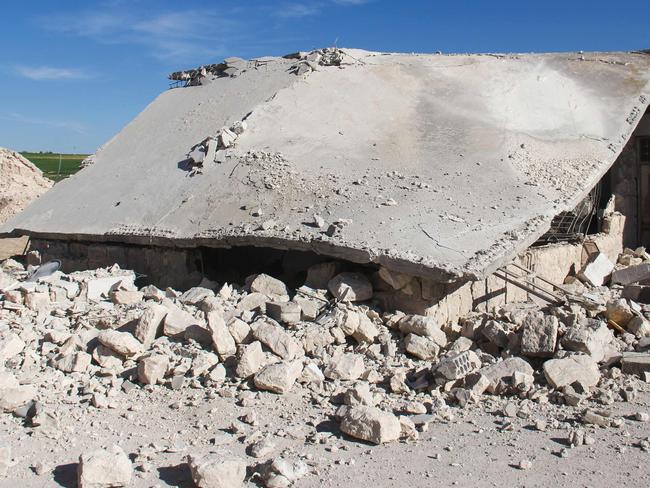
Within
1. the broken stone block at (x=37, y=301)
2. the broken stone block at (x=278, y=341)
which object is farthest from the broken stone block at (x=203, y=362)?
the broken stone block at (x=37, y=301)

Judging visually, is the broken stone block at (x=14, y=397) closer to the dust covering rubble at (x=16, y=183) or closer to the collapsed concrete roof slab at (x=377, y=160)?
the collapsed concrete roof slab at (x=377, y=160)

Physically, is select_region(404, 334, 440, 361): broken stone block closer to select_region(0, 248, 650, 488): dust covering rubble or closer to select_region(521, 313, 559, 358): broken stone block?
select_region(0, 248, 650, 488): dust covering rubble

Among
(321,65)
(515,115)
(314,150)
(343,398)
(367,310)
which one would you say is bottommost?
(343,398)

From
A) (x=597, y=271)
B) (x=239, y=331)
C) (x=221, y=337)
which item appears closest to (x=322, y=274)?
(x=239, y=331)

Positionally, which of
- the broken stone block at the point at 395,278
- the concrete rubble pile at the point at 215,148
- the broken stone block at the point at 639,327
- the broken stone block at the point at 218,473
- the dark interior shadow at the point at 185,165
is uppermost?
the concrete rubble pile at the point at 215,148

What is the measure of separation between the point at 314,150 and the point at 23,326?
149 inches

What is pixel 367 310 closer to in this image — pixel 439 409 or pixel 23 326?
pixel 439 409

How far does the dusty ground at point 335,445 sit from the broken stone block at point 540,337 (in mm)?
713

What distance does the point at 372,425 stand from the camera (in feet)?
14.5

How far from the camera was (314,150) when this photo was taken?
8.55 m

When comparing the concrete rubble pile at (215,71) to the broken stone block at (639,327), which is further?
the concrete rubble pile at (215,71)

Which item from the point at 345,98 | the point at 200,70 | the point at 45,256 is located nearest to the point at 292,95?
the point at 345,98

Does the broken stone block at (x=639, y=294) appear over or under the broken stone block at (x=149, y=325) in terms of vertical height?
over

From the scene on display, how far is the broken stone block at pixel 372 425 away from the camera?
440cm
